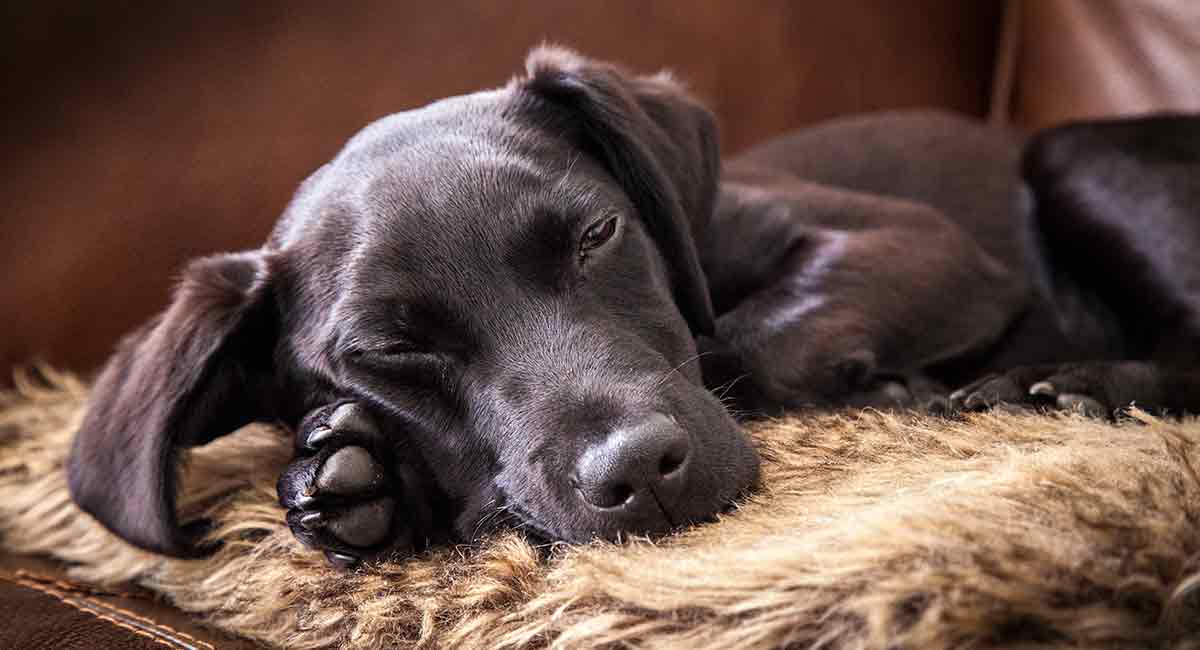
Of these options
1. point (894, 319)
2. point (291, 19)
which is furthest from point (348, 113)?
point (894, 319)

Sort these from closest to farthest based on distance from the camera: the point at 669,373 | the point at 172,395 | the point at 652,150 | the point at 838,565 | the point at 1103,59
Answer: the point at 838,565
the point at 669,373
the point at 172,395
the point at 652,150
the point at 1103,59

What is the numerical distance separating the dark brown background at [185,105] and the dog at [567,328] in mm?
585

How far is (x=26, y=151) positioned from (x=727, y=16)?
6.44 ft

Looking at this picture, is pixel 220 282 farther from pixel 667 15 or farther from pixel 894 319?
pixel 667 15

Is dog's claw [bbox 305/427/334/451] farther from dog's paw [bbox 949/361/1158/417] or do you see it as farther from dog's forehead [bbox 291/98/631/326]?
dog's paw [bbox 949/361/1158/417]

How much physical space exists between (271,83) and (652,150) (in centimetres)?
117

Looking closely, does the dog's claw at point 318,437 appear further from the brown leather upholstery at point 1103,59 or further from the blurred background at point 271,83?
the brown leather upholstery at point 1103,59

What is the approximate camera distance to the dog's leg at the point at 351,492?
1.67 meters

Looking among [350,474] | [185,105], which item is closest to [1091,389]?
[350,474]

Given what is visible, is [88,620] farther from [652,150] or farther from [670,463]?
[652,150]

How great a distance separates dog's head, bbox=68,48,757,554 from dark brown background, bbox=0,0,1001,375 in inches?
23.2

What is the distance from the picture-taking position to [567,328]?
68.0 inches

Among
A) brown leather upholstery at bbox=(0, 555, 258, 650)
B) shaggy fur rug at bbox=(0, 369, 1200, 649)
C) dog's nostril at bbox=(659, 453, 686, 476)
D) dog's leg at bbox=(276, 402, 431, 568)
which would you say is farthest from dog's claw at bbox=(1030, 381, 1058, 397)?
brown leather upholstery at bbox=(0, 555, 258, 650)

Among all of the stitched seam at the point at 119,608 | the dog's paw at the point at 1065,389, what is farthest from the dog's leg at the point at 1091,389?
the stitched seam at the point at 119,608
